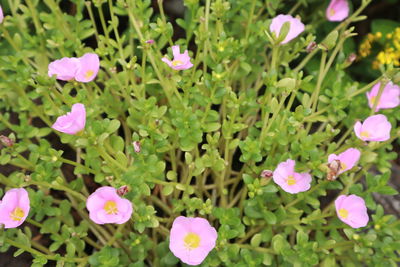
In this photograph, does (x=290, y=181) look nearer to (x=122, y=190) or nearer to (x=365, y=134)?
(x=365, y=134)

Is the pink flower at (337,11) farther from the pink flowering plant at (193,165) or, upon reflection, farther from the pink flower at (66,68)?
the pink flower at (66,68)

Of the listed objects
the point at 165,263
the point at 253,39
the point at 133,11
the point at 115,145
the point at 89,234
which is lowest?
the point at 89,234

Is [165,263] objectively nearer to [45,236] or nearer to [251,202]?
[251,202]

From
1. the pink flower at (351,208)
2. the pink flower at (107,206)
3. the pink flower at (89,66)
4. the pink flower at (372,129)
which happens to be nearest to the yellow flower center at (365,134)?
the pink flower at (372,129)

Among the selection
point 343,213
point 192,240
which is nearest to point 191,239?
point 192,240

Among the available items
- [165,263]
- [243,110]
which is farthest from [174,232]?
[243,110]
